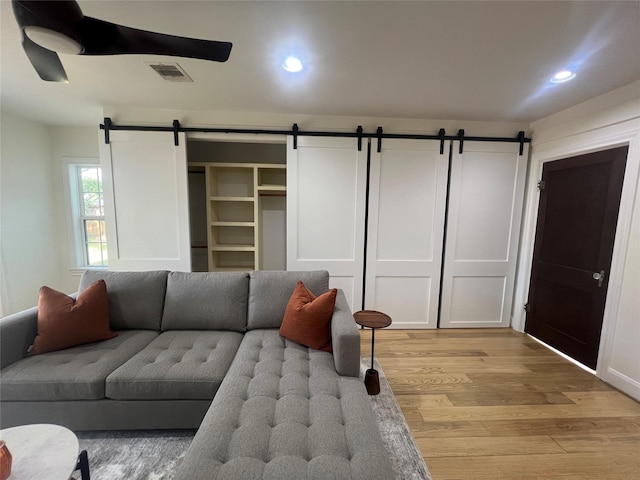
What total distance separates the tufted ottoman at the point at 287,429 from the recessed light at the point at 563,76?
2.57m

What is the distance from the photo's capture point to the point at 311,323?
1.85m

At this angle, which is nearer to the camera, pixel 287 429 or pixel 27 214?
pixel 287 429

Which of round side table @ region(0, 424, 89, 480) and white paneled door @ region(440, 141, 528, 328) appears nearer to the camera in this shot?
round side table @ region(0, 424, 89, 480)

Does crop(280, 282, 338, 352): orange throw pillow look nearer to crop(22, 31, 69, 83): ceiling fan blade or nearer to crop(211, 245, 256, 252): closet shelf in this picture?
crop(211, 245, 256, 252): closet shelf

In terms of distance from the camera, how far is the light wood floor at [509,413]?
1487 mm

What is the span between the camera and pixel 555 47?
1.62m

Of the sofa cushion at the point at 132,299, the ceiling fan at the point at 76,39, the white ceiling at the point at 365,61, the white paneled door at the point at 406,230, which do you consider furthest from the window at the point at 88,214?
the white paneled door at the point at 406,230

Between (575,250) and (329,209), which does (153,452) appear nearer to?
(329,209)

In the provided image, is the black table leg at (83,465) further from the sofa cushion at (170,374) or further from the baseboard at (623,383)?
the baseboard at (623,383)

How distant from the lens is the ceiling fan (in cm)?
94

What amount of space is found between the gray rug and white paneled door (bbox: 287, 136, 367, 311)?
1.63m

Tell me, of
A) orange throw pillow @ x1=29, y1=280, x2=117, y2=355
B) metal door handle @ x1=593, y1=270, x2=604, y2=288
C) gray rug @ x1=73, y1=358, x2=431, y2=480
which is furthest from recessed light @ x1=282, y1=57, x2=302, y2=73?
metal door handle @ x1=593, y1=270, x2=604, y2=288

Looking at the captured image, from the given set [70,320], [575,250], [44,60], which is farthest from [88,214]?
[575,250]

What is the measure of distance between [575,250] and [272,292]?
287 cm
